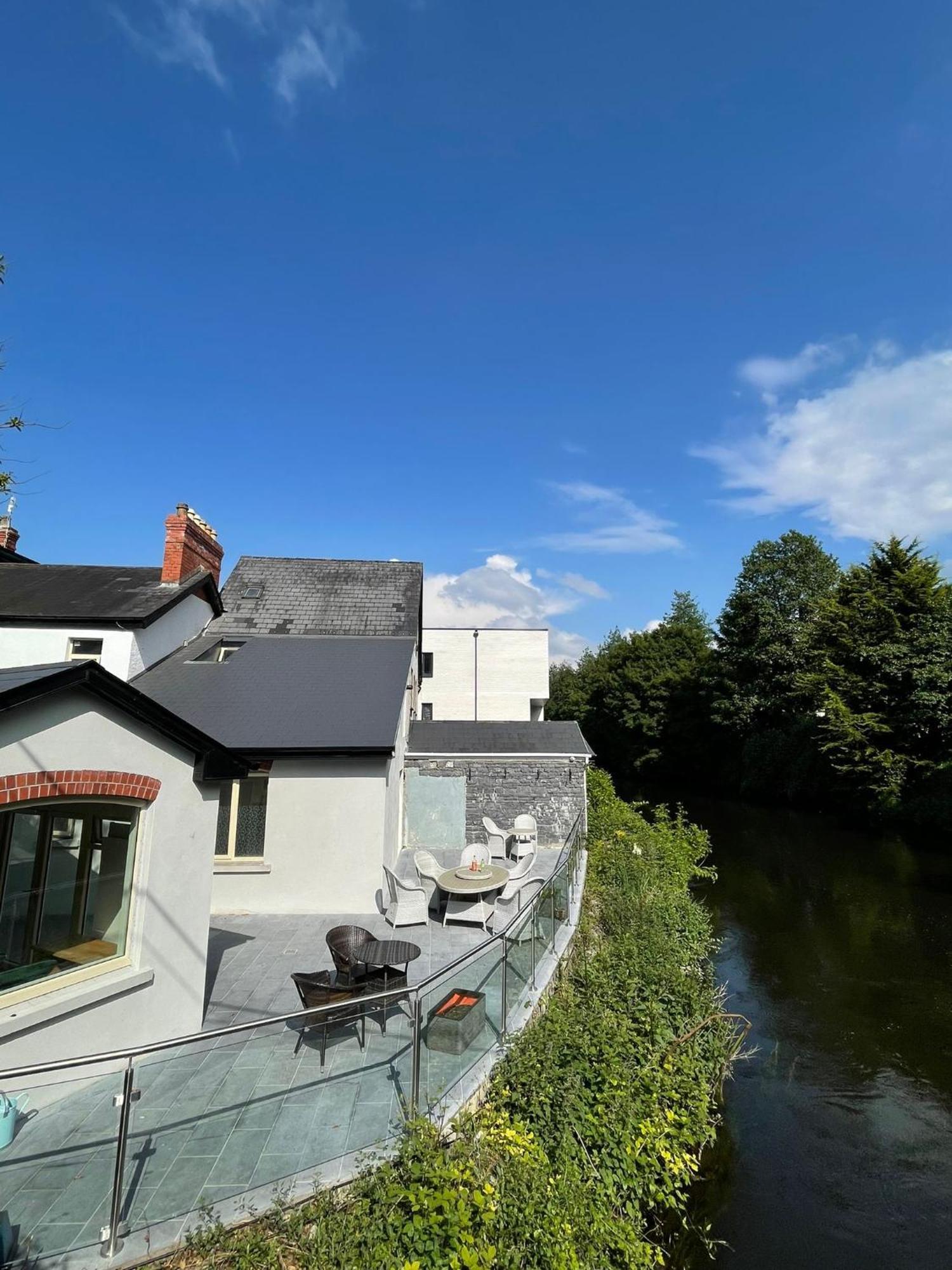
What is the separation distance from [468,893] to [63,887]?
589cm

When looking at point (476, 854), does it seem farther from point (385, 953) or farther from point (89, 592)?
point (89, 592)

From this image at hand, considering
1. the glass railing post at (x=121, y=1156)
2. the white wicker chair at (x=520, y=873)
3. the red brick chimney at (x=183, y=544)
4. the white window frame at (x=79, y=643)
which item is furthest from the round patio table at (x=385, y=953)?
the red brick chimney at (x=183, y=544)

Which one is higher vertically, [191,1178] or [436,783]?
[436,783]

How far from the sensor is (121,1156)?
4004 mm

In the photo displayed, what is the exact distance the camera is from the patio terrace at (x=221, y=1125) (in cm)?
385

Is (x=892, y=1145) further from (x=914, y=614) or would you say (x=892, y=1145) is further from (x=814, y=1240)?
(x=914, y=614)

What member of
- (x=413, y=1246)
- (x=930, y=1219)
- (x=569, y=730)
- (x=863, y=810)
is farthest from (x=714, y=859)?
(x=413, y=1246)

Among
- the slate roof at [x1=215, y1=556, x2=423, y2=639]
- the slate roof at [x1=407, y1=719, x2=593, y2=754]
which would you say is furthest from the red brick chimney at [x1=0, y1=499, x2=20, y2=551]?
the slate roof at [x1=407, y1=719, x2=593, y2=754]

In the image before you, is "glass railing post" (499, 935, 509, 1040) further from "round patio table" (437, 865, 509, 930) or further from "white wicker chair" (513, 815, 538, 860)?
"white wicker chair" (513, 815, 538, 860)

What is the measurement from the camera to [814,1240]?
6805 millimetres

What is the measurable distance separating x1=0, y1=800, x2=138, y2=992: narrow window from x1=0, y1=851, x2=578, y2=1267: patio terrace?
1.44 meters

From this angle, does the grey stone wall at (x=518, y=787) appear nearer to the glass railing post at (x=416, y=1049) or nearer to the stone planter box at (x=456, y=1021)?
the stone planter box at (x=456, y=1021)

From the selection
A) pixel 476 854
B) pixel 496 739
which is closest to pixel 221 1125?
pixel 476 854

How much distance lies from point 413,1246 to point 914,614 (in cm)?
3082
